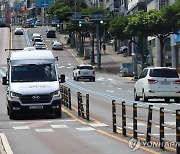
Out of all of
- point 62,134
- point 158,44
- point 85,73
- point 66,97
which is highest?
point 158,44

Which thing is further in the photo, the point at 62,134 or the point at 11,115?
the point at 11,115

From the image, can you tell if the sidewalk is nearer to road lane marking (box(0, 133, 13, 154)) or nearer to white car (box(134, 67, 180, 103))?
white car (box(134, 67, 180, 103))

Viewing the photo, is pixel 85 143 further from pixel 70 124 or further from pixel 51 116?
pixel 51 116

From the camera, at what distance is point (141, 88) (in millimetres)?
33562

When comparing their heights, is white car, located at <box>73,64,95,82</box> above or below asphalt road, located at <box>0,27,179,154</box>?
below

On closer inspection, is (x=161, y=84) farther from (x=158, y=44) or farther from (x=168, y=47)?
(x=168, y=47)

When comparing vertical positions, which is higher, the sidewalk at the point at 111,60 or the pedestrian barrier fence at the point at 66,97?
the pedestrian barrier fence at the point at 66,97

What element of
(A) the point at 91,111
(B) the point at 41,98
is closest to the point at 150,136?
(B) the point at 41,98

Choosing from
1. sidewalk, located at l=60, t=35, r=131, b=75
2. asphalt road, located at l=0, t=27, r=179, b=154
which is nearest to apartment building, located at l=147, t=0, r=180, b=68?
sidewalk, located at l=60, t=35, r=131, b=75

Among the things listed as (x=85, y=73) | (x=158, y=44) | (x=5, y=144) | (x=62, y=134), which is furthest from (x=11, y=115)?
(x=158, y=44)

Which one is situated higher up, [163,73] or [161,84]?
[163,73]

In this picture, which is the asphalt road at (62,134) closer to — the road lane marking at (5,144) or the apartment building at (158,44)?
the road lane marking at (5,144)

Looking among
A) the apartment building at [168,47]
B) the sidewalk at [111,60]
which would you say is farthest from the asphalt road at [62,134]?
the sidewalk at [111,60]

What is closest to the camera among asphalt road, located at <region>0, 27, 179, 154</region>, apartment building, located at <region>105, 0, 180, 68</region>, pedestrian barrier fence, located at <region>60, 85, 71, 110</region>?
asphalt road, located at <region>0, 27, 179, 154</region>
